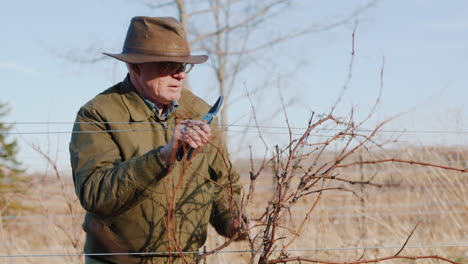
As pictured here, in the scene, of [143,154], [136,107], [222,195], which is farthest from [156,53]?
[222,195]

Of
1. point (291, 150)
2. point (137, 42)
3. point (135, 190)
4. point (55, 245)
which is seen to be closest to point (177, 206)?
point (135, 190)

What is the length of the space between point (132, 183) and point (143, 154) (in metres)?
0.16

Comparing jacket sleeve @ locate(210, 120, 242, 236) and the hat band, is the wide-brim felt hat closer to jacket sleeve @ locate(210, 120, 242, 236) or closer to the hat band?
the hat band

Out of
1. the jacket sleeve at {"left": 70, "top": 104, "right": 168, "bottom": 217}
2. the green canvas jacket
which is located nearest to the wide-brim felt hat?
the green canvas jacket

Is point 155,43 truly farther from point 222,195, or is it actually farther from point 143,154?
point 222,195

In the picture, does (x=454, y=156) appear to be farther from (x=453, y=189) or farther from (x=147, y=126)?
(x=147, y=126)

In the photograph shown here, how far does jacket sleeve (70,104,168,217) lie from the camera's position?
2.21 meters

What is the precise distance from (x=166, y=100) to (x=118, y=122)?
9.1 inches

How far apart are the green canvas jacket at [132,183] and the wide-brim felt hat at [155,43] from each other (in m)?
0.17

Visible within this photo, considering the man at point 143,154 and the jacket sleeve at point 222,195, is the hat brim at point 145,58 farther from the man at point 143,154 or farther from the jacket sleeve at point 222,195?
the jacket sleeve at point 222,195

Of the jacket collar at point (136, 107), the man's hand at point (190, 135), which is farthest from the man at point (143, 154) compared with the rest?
the man's hand at point (190, 135)

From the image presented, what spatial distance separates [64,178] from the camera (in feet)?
16.0

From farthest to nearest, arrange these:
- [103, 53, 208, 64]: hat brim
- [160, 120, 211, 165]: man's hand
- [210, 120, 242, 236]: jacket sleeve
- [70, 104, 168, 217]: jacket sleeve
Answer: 1. [210, 120, 242, 236]: jacket sleeve
2. [103, 53, 208, 64]: hat brim
3. [70, 104, 168, 217]: jacket sleeve
4. [160, 120, 211, 165]: man's hand

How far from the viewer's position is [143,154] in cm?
235
